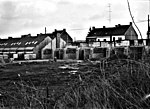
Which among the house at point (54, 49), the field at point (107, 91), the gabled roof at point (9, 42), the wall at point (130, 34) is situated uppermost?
the wall at point (130, 34)

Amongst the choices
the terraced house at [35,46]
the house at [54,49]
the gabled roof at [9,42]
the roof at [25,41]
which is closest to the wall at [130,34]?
the roof at [25,41]

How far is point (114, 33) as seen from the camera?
70.1 m

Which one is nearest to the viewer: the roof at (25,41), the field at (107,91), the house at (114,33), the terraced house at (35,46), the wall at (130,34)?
the field at (107,91)

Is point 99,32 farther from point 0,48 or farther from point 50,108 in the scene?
point 50,108

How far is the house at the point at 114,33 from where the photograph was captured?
69312 mm

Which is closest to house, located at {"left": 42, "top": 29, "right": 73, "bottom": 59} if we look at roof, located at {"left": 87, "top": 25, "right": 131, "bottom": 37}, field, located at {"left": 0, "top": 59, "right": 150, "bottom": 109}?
roof, located at {"left": 87, "top": 25, "right": 131, "bottom": 37}

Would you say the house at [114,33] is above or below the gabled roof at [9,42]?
above

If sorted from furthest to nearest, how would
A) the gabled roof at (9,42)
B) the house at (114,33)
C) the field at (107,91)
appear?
1. the house at (114,33)
2. the gabled roof at (9,42)
3. the field at (107,91)

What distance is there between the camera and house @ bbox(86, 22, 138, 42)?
6931cm

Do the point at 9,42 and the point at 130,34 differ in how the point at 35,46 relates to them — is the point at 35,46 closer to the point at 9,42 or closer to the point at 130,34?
the point at 9,42

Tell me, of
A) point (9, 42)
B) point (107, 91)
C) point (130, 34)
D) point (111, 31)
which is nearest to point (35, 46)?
point (9, 42)

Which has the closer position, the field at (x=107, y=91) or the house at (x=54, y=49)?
the field at (x=107, y=91)

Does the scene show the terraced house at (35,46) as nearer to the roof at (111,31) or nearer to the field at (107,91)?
the roof at (111,31)

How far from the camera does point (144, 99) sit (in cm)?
231
